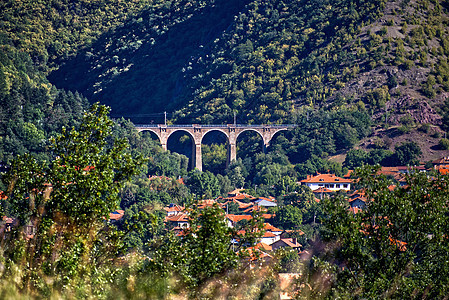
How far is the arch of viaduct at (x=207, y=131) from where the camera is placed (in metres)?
113

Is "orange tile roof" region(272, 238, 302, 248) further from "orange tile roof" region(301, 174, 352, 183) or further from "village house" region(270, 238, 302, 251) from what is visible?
"orange tile roof" region(301, 174, 352, 183)

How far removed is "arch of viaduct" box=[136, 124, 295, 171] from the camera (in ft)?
370

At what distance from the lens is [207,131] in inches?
4550

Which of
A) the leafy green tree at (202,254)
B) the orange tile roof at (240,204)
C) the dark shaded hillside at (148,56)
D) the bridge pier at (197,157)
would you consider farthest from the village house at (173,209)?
the dark shaded hillside at (148,56)

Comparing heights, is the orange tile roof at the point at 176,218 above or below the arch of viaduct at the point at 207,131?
below

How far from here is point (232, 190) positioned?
95562 mm

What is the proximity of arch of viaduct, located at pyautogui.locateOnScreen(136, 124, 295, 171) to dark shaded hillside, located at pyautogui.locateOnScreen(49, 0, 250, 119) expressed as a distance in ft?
92.5

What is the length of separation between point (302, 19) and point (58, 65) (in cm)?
4689

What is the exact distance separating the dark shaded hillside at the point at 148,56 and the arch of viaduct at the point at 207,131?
28.2 meters

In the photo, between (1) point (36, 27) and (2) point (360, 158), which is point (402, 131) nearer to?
(2) point (360, 158)

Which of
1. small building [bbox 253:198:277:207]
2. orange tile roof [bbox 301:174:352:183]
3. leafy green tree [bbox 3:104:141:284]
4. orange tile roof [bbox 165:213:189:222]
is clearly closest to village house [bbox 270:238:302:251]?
orange tile roof [bbox 165:213:189:222]

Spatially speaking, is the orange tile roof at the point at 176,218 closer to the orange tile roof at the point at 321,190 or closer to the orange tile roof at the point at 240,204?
the orange tile roof at the point at 240,204

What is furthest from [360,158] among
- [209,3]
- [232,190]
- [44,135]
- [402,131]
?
[209,3]

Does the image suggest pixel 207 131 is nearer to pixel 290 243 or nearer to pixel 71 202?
pixel 290 243
